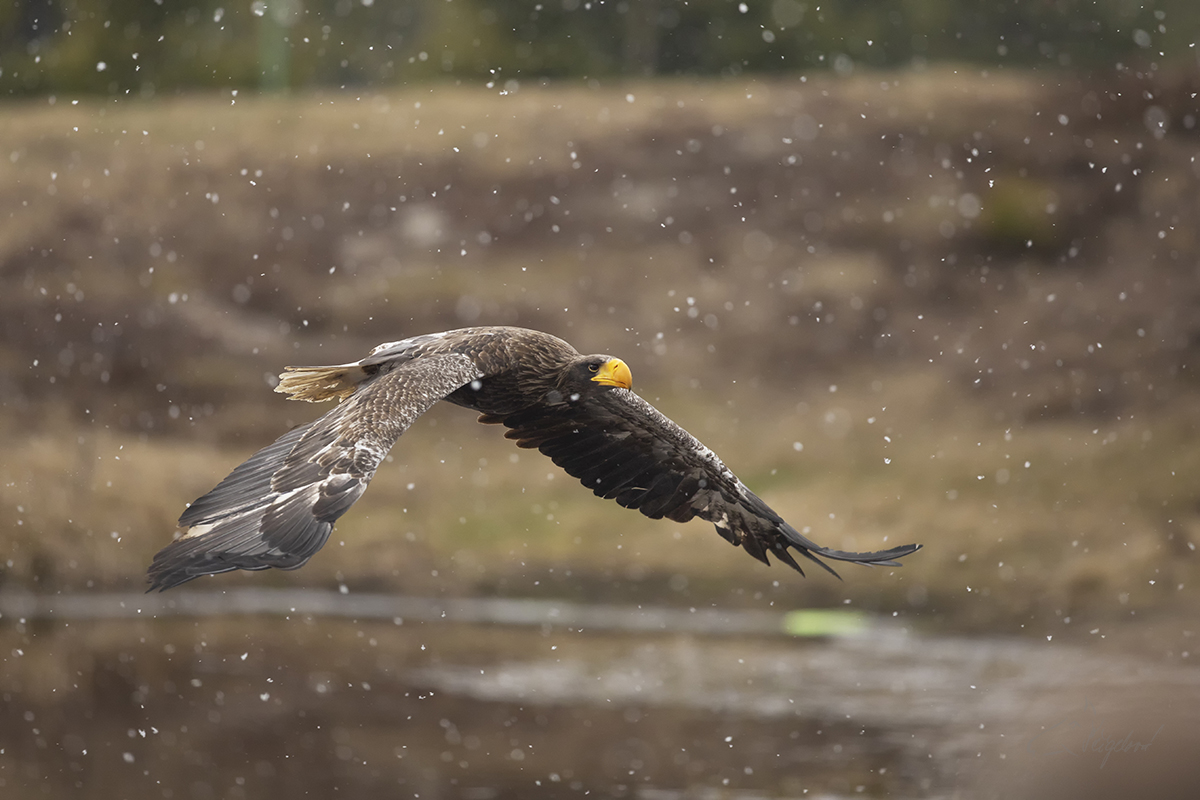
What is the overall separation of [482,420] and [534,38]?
1874 centimetres

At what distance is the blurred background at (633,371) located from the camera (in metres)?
11.5

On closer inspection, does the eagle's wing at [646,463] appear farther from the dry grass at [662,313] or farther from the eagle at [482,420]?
the dry grass at [662,313]

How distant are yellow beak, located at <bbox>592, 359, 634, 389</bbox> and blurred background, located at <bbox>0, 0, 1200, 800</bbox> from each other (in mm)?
5229

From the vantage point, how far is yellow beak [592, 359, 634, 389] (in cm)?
547

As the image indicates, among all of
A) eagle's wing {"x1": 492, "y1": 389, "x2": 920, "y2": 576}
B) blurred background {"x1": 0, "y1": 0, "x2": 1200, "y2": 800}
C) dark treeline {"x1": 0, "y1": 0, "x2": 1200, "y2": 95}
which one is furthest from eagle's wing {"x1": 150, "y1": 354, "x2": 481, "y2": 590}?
dark treeline {"x1": 0, "y1": 0, "x2": 1200, "y2": 95}

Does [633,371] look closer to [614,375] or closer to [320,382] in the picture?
[320,382]

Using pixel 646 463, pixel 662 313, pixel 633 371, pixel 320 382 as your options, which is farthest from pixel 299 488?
pixel 662 313

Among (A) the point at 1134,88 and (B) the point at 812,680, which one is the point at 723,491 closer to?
(B) the point at 812,680

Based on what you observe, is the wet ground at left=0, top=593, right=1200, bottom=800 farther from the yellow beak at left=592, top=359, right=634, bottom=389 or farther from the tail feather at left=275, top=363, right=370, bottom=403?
the yellow beak at left=592, top=359, right=634, bottom=389

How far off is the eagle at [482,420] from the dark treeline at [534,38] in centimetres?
1817

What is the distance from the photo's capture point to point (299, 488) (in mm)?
4641

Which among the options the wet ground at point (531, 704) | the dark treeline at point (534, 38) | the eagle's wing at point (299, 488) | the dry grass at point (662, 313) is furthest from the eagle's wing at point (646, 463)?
the dark treeline at point (534, 38)

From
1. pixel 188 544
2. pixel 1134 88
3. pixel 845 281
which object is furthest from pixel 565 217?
pixel 188 544

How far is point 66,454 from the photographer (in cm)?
1758
